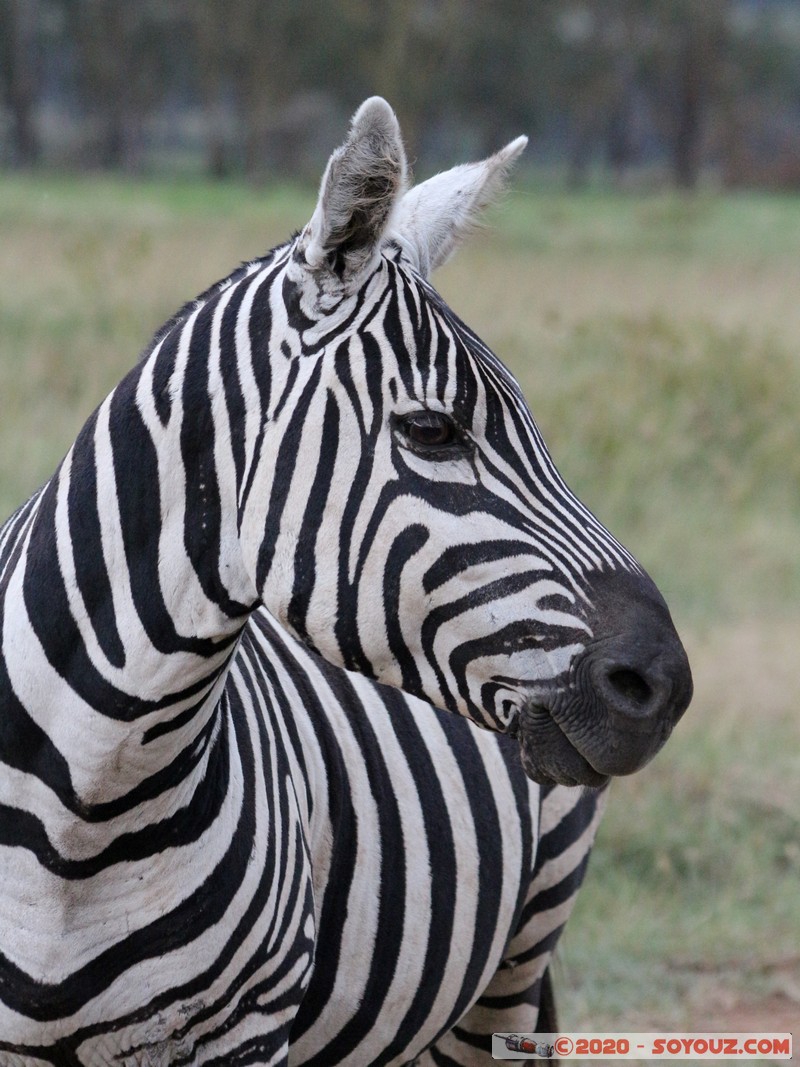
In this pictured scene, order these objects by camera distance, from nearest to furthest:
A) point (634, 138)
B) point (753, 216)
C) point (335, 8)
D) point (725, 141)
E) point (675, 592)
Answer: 1. point (675, 592)
2. point (753, 216)
3. point (335, 8)
4. point (725, 141)
5. point (634, 138)

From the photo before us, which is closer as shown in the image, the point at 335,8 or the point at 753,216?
the point at 753,216

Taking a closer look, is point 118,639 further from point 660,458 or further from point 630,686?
point 660,458

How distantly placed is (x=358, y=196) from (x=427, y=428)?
1.11 ft

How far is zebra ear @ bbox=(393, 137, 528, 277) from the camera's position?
87.3 inches

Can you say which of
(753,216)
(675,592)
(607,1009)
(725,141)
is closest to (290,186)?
(753,216)

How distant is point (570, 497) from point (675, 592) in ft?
19.1

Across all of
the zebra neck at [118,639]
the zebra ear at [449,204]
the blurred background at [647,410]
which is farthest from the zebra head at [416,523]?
the blurred background at [647,410]

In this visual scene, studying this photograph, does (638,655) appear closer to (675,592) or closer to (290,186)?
(675,592)

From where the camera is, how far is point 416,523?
6.05ft

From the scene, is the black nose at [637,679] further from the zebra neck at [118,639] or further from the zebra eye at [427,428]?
the zebra neck at [118,639]

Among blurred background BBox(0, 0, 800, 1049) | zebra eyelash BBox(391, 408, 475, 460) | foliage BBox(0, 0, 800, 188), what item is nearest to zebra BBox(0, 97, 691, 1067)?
zebra eyelash BBox(391, 408, 475, 460)

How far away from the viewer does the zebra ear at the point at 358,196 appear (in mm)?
1790

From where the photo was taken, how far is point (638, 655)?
1.76 metres

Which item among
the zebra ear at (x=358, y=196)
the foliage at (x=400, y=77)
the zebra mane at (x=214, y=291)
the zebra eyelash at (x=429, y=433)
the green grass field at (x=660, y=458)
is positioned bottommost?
the green grass field at (x=660, y=458)
